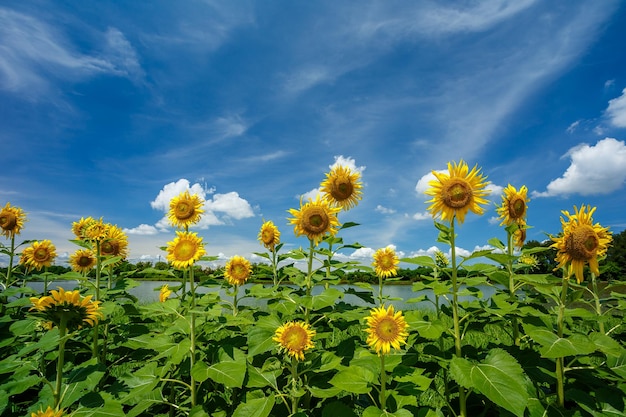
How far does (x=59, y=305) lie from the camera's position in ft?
9.91

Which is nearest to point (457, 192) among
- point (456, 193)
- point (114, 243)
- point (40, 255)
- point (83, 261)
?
point (456, 193)

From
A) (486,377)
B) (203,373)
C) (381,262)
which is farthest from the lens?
(381,262)

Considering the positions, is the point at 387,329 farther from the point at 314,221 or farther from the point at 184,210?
the point at 184,210

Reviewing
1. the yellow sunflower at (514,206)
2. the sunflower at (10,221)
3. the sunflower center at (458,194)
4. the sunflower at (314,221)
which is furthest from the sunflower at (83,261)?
the yellow sunflower at (514,206)

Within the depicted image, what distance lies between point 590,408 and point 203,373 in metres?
3.09

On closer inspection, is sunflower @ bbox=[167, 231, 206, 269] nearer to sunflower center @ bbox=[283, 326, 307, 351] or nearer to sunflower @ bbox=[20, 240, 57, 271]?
sunflower center @ bbox=[283, 326, 307, 351]

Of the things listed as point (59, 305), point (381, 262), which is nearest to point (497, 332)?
point (381, 262)

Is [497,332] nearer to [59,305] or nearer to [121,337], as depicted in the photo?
[121,337]

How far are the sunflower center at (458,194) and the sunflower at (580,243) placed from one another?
2.66 ft

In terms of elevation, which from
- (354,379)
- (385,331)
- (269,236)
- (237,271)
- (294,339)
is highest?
(269,236)

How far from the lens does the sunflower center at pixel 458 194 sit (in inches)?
132

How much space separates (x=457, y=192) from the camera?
3.36 metres

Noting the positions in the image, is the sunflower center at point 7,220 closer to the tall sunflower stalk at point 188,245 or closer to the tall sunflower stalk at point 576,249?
the tall sunflower stalk at point 188,245

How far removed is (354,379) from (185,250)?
2020 millimetres
